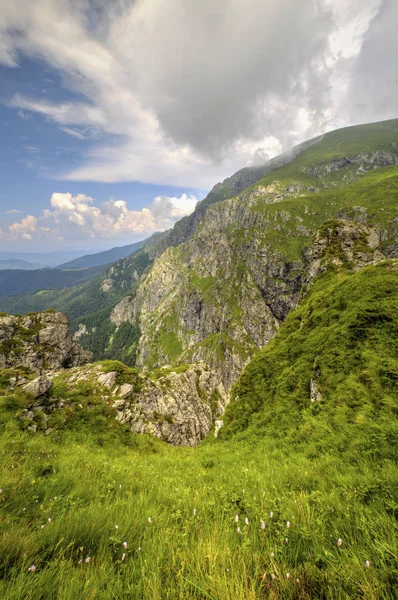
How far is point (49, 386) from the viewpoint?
2212cm

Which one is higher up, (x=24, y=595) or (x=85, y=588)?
(x=24, y=595)

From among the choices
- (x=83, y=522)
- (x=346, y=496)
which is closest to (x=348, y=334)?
(x=346, y=496)

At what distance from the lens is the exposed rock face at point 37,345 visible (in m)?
55.2

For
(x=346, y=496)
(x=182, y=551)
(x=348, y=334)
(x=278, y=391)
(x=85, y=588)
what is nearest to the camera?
(x=85, y=588)

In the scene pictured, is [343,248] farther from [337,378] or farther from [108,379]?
[108,379]

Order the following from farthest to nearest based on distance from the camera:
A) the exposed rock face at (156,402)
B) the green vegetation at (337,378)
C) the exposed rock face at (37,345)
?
the exposed rock face at (37,345)
the exposed rock face at (156,402)
the green vegetation at (337,378)

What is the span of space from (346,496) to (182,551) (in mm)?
3658

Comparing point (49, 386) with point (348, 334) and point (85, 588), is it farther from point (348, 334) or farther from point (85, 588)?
point (348, 334)

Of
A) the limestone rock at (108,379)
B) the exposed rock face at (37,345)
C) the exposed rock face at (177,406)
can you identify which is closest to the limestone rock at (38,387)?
the limestone rock at (108,379)

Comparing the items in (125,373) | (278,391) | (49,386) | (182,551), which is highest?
(182,551)

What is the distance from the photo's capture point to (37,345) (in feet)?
203

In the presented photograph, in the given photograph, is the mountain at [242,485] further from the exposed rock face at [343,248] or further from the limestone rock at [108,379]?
the exposed rock face at [343,248]

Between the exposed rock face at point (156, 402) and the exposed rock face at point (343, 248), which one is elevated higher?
the exposed rock face at point (343, 248)

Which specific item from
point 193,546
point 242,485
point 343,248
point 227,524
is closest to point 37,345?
point 242,485
